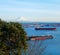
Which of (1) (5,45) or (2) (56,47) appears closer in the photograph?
(1) (5,45)

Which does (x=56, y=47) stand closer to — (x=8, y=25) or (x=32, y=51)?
(x=8, y=25)

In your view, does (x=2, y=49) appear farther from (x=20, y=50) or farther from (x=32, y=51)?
(x=32, y=51)

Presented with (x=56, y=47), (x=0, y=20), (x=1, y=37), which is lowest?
(x=56, y=47)

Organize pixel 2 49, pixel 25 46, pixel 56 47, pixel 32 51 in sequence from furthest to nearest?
pixel 56 47, pixel 25 46, pixel 2 49, pixel 32 51

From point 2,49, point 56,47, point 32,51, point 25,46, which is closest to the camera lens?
point 32,51

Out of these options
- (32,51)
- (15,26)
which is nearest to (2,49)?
(15,26)

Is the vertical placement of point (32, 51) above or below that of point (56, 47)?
above
